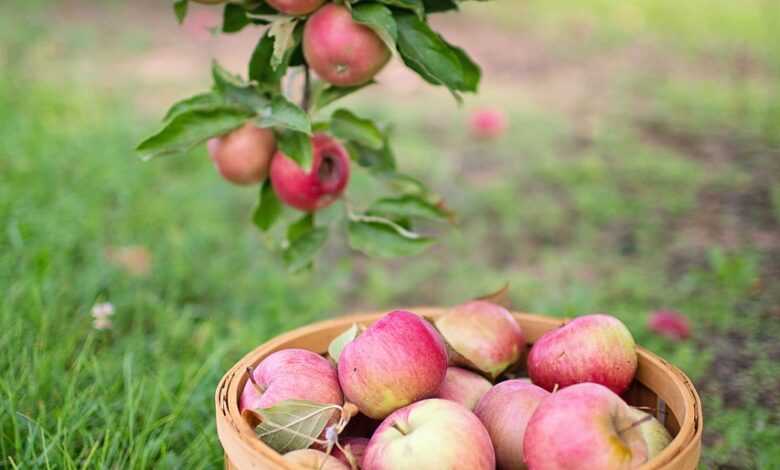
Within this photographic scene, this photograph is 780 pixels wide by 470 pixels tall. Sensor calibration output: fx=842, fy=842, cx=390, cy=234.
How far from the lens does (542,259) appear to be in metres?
2.96

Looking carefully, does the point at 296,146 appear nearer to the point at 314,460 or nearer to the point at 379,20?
the point at 379,20

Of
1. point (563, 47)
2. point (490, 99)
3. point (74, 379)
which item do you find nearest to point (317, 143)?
point (74, 379)

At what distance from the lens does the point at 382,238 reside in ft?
5.16

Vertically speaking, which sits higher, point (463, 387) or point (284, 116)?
point (284, 116)

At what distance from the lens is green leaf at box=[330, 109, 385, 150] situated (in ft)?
4.97

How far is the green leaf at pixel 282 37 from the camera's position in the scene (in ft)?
4.29

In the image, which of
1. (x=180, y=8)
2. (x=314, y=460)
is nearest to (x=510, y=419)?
(x=314, y=460)

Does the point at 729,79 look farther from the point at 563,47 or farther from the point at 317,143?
the point at 317,143

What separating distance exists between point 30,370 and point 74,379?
0.15 meters

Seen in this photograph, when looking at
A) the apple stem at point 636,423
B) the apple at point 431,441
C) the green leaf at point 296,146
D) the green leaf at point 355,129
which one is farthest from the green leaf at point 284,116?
the apple stem at point 636,423

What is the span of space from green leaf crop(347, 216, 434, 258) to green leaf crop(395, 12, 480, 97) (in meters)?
0.30

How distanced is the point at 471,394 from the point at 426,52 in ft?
Result: 1.80

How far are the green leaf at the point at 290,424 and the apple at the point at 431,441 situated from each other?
0.30 ft

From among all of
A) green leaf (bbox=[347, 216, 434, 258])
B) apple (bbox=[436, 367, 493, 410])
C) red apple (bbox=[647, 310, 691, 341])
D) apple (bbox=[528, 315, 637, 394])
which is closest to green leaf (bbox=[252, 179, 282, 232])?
green leaf (bbox=[347, 216, 434, 258])
